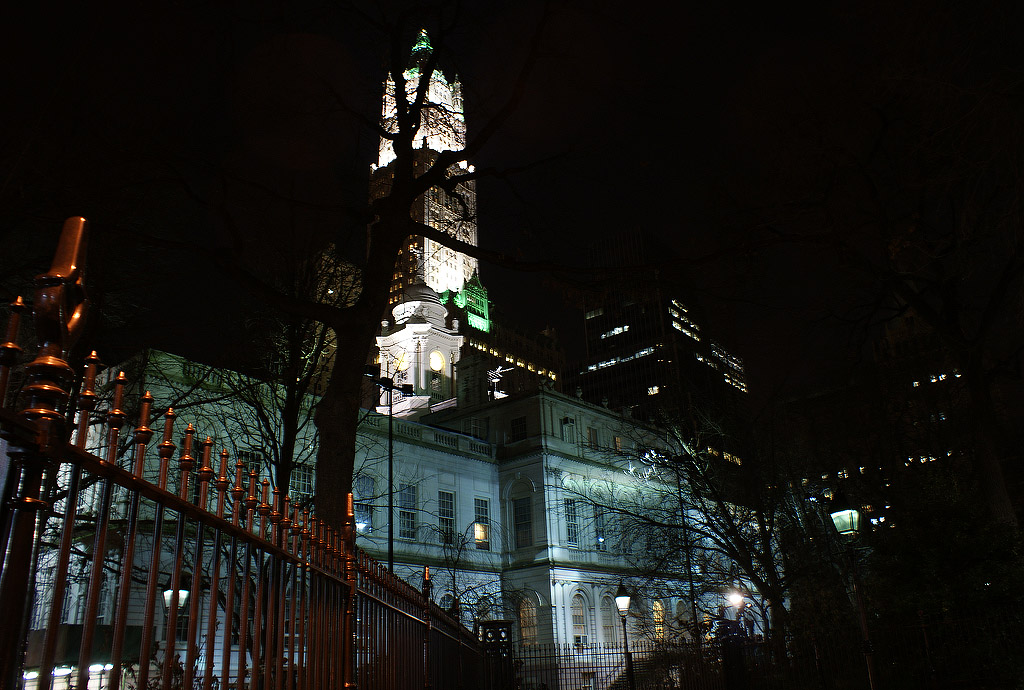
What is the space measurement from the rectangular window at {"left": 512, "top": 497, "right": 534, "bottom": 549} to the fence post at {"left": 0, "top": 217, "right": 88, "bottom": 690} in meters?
46.0

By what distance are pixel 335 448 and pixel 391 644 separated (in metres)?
2.40

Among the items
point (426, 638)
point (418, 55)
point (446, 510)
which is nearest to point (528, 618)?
point (446, 510)

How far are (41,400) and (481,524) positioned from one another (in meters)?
45.8

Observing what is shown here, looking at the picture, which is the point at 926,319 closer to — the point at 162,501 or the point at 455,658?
the point at 455,658

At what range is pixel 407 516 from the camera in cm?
4253

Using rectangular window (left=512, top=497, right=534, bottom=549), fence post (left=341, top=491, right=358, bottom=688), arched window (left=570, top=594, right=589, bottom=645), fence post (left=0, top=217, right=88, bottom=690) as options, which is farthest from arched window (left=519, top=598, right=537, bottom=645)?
fence post (left=0, top=217, right=88, bottom=690)

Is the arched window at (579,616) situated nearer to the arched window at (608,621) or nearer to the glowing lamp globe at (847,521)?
the arched window at (608,621)

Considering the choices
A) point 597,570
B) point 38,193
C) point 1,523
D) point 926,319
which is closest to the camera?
point 1,523

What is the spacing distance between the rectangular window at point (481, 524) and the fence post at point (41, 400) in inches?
1746

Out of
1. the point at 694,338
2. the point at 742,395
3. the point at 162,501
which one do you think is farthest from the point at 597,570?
the point at 162,501

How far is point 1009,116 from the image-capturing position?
7410 mm

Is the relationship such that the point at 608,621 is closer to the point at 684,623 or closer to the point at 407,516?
the point at 407,516

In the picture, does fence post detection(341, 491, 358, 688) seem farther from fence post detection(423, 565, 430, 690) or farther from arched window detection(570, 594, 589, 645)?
arched window detection(570, 594, 589, 645)

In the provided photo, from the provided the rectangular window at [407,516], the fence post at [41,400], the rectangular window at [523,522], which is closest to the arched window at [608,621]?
the rectangular window at [523,522]
